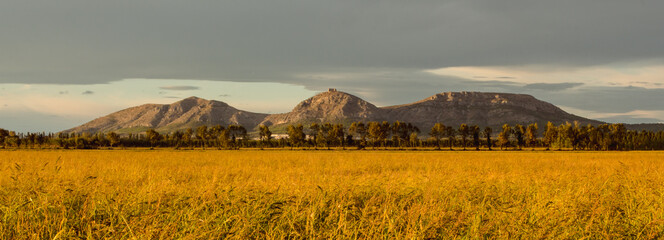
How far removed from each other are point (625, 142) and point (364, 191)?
16798 cm

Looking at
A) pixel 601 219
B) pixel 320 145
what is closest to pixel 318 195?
pixel 601 219

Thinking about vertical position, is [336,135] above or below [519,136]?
above

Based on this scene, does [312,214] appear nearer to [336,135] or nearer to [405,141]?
[405,141]

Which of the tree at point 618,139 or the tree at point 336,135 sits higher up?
the tree at point 336,135

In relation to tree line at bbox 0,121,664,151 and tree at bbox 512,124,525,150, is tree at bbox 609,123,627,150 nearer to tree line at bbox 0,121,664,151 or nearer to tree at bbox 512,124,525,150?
tree line at bbox 0,121,664,151

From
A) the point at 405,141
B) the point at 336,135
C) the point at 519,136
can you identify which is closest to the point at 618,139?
the point at 519,136

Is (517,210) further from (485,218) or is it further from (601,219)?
(601,219)

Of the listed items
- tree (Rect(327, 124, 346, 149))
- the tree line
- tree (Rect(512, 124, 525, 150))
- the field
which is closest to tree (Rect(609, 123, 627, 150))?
the tree line

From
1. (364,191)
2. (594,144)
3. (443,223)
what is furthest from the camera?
(594,144)

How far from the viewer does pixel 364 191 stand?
41.8 feet

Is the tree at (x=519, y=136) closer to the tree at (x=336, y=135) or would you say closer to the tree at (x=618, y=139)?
the tree at (x=618, y=139)

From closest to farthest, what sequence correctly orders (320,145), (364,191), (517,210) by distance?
(517,210), (364,191), (320,145)

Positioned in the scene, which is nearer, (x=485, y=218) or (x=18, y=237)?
(x=18, y=237)

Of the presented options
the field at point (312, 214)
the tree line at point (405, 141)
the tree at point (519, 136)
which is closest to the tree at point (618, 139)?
the tree line at point (405, 141)
